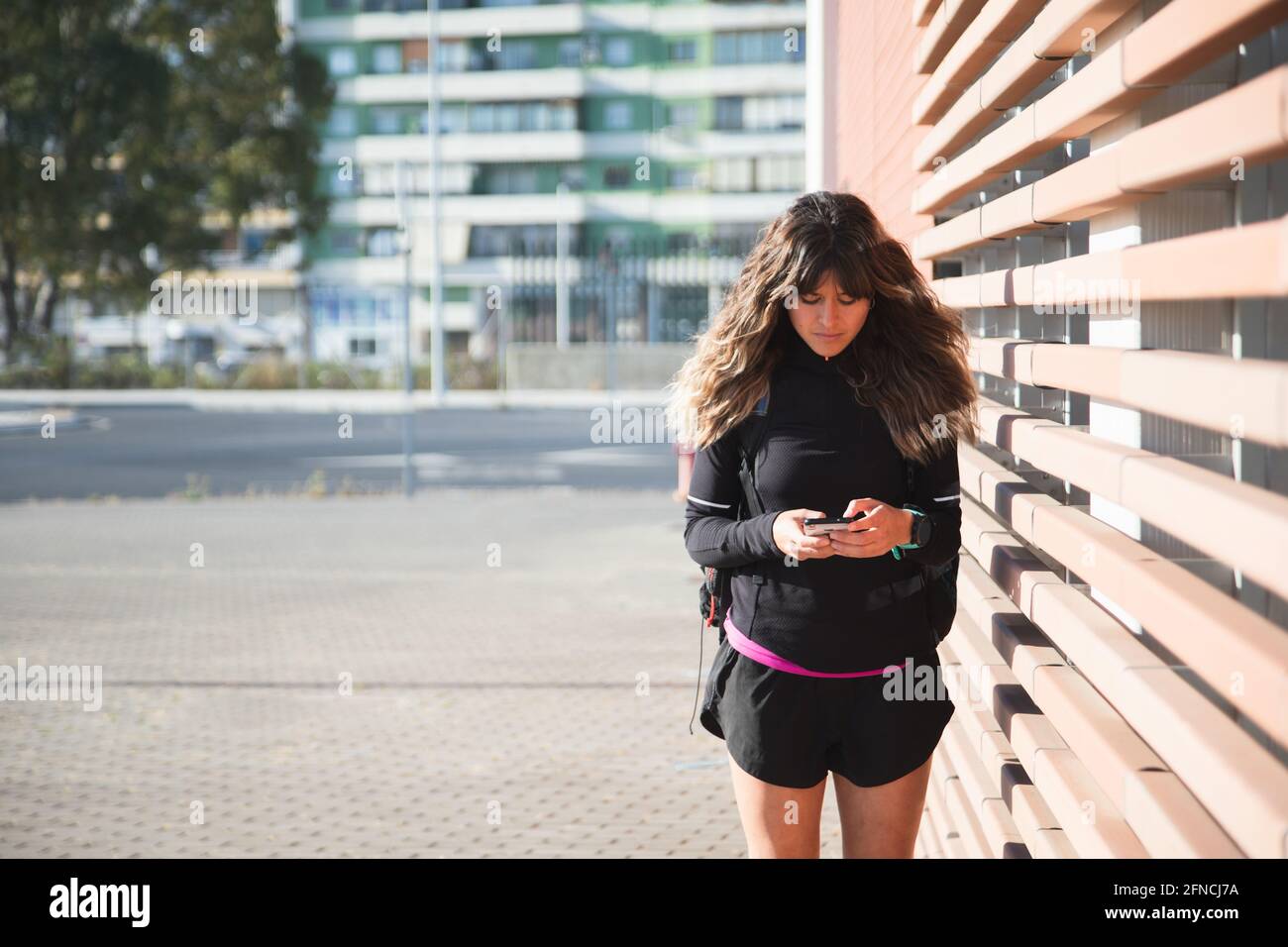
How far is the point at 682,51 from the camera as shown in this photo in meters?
63.9

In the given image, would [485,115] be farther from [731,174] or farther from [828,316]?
[828,316]

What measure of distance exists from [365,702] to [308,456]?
17.4 m

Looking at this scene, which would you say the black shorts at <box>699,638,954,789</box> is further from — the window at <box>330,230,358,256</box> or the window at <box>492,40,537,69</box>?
the window at <box>330,230,358,256</box>

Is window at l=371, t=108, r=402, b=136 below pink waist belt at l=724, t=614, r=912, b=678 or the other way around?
the other way around

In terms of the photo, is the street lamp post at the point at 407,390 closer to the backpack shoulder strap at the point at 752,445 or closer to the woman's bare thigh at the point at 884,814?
the backpack shoulder strap at the point at 752,445

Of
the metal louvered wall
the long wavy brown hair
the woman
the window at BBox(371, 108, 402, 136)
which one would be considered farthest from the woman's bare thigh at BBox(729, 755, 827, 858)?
the window at BBox(371, 108, 402, 136)

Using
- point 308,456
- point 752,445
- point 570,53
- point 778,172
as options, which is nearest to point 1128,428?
point 752,445

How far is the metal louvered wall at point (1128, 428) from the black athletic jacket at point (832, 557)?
22 cm

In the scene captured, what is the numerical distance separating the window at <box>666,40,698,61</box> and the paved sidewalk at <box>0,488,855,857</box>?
169 ft

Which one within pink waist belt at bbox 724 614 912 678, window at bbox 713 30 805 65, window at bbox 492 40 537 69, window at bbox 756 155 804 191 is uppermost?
window at bbox 492 40 537 69

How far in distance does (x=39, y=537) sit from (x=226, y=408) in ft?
79.8

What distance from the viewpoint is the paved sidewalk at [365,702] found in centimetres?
575

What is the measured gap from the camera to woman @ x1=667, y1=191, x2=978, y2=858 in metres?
2.97
